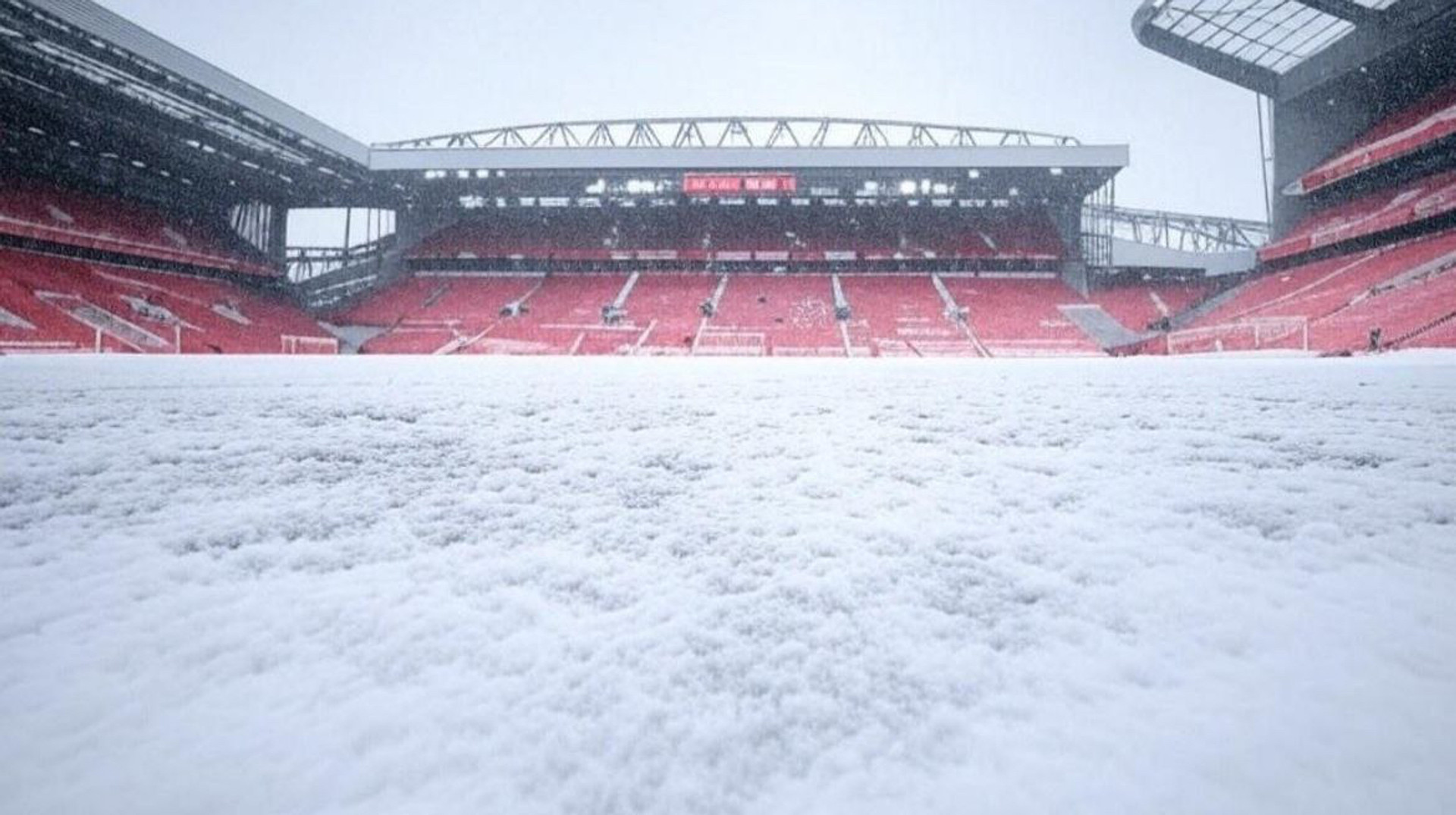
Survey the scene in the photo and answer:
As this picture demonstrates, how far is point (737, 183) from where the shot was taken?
29.9 meters

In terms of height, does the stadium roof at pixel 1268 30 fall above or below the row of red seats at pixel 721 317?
above

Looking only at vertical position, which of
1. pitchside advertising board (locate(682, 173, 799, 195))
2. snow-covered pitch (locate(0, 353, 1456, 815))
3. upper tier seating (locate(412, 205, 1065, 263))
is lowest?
snow-covered pitch (locate(0, 353, 1456, 815))

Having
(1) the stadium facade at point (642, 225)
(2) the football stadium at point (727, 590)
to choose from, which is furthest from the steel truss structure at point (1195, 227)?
(2) the football stadium at point (727, 590)

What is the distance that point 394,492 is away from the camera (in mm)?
2252

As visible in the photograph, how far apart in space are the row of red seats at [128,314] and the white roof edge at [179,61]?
7166 mm

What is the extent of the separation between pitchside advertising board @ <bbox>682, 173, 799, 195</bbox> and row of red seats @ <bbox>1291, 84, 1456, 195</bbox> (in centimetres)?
2095

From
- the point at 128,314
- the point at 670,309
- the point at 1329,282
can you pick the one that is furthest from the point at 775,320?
the point at 128,314

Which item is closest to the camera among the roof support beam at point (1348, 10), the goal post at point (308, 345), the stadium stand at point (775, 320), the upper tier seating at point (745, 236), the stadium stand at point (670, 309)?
the roof support beam at point (1348, 10)

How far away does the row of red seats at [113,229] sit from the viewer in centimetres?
2067

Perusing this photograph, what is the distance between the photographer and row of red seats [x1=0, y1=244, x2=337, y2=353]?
1614cm

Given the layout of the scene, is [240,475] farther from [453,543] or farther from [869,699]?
[869,699]

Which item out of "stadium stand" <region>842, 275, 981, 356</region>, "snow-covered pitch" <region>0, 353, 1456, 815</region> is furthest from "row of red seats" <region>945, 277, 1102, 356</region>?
"snow-covered pitch" <region>0, 353, 1456, 815</region>

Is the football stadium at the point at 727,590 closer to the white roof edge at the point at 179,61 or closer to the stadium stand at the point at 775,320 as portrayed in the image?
the white roof edge at the point at 179,61

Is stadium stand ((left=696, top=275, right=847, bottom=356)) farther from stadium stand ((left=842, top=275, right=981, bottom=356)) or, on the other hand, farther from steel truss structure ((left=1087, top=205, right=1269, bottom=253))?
steel truss structure ((left=1087, top=205, right=1269, bottom=253))
